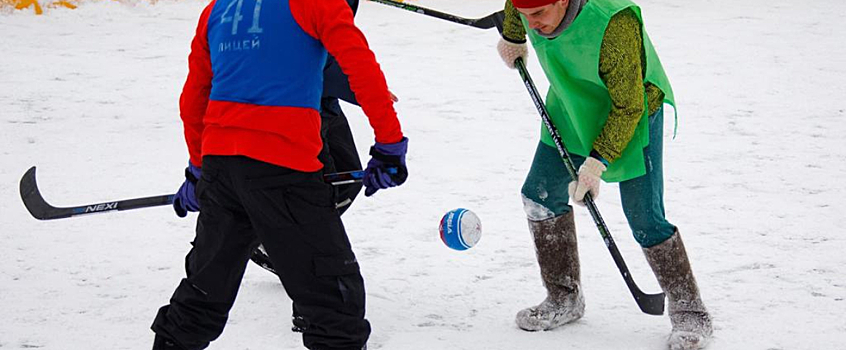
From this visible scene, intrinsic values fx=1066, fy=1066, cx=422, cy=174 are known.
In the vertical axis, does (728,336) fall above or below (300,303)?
below

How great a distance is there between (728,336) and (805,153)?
8.40 feet

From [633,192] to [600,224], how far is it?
193mm

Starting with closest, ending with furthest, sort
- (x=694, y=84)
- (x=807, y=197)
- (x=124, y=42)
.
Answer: (x=807, y=197) → (x=694, y=84) → (x=124, y=42)

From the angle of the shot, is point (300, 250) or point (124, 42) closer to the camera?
point (300, 250)

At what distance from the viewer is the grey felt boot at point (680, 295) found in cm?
356

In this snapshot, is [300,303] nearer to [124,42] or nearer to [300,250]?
[300,250]

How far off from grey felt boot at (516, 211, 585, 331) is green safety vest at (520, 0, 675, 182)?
33 cm

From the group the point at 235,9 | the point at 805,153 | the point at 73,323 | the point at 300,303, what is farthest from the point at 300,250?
the point at 805,153

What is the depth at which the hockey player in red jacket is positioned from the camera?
2828mm

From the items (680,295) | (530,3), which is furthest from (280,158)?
(680,295)

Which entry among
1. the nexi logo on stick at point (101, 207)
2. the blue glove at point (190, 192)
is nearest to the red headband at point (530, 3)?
the blue glove at point (190, 192)

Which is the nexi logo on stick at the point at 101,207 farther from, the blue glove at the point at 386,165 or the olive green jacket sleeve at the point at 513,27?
the olive green jacket sleeve at the point at 513,27

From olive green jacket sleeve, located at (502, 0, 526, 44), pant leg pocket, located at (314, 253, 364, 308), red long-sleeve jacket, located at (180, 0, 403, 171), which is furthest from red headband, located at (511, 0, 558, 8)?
pant leg pocket, located at (314, 253, 364, 308)

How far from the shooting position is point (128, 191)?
17.8ft
